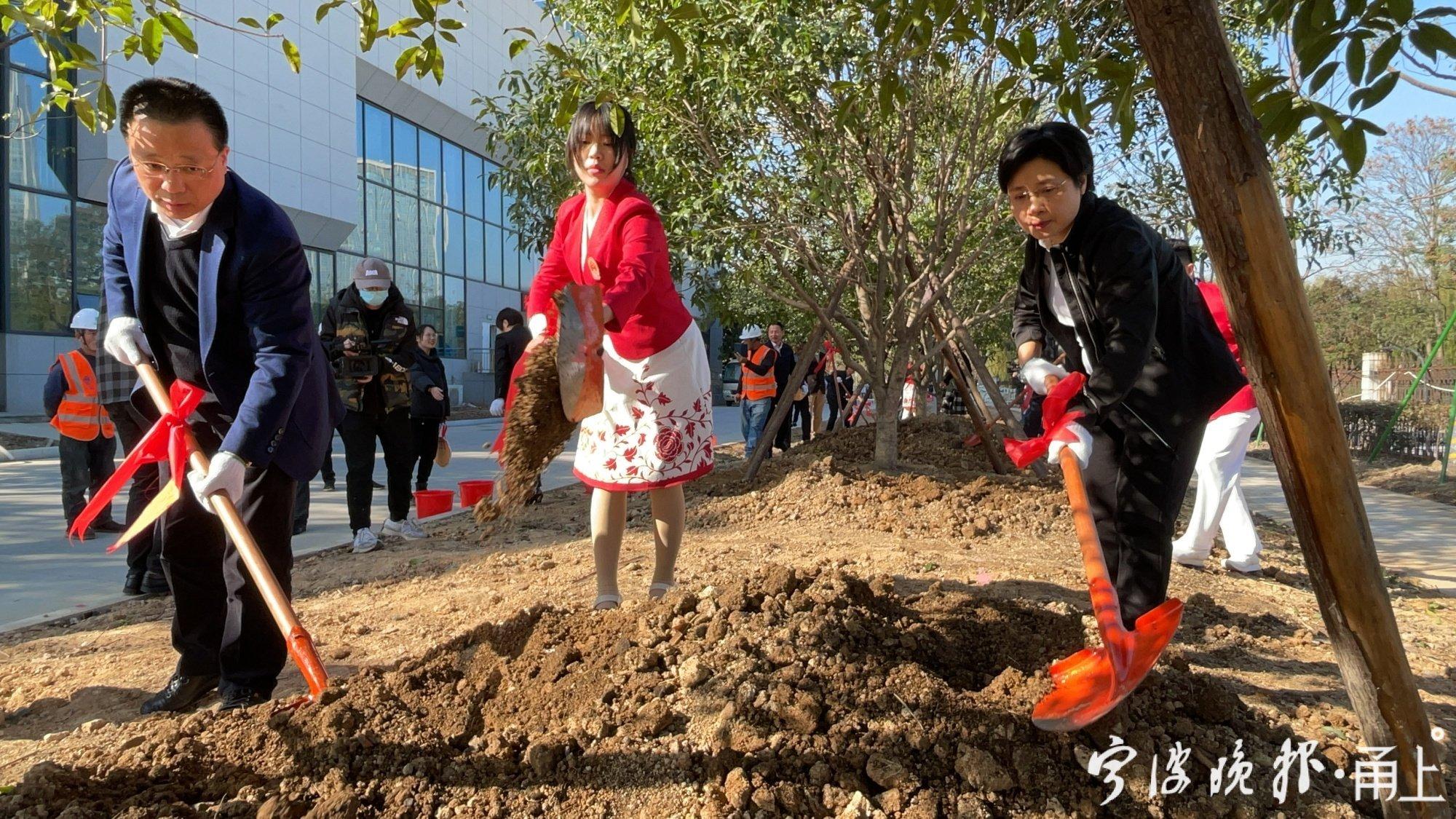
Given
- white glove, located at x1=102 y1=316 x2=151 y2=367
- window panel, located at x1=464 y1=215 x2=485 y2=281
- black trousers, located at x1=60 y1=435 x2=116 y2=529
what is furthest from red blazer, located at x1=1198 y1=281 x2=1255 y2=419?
window panel, located at x1=464 y1=215 x2=485 y2=281

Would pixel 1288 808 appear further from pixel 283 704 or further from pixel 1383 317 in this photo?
pixel 1383 317

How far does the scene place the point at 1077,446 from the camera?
8.52ft

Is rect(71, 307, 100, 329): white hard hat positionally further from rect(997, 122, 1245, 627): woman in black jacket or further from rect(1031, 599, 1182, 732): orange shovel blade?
rect(1031, 599, 1182, 732): orange shovel blade

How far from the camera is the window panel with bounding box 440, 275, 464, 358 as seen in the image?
99.7 feet

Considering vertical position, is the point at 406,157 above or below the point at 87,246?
above

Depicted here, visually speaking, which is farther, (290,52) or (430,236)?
(430,236)

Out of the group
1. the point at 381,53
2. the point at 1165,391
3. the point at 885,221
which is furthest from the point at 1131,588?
the point at 381,53

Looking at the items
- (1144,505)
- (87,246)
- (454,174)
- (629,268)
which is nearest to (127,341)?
(629,268)

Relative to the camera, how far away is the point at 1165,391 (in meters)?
2.77

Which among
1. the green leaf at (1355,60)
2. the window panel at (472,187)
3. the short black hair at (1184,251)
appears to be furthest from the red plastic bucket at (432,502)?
the window panel at (472,187)

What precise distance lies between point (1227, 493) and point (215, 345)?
455 cm

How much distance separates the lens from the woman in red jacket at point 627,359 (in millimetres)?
3225

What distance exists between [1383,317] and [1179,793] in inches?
1185

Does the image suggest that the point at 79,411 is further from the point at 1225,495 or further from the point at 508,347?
the point at 1225,495
